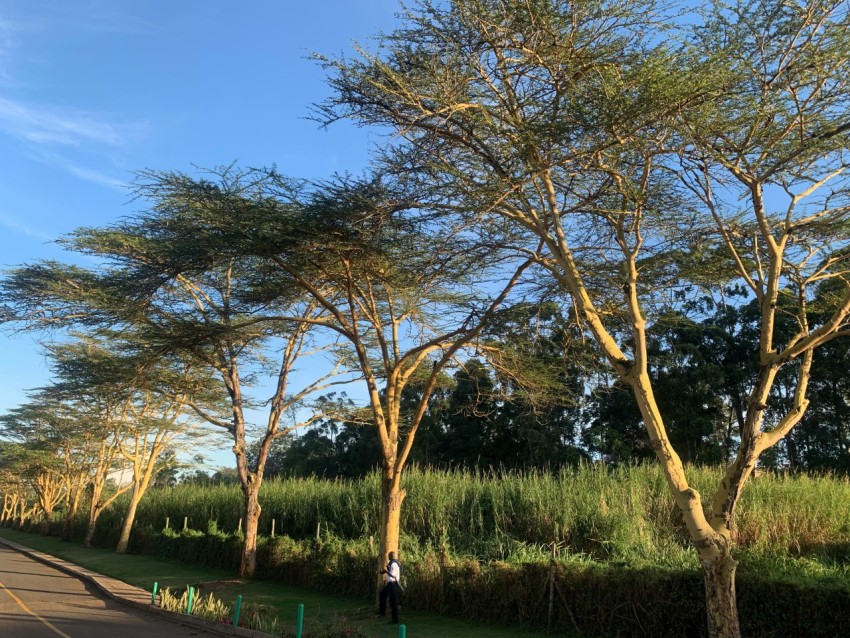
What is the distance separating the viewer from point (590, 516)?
14.5 metres

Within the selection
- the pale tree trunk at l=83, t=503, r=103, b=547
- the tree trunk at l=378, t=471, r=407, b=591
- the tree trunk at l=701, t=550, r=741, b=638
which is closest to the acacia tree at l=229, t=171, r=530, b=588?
the tree trunk at l=378, t=471, r=407, b=591

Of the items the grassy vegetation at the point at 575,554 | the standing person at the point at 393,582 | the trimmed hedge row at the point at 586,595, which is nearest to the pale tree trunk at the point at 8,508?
the grassy vegetation at the point at 575,554

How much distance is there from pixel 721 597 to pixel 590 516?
24.5ft

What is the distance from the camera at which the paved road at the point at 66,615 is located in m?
11.1

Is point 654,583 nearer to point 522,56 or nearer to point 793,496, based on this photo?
point 793,496

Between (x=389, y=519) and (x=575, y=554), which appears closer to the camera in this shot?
(x=389, y=519)

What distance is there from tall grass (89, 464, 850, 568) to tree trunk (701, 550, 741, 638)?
378cm

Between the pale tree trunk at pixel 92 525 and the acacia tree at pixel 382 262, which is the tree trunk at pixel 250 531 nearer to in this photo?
the acacia tree at pixel 382 262

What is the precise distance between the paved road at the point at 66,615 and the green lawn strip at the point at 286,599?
Result: 1956mm

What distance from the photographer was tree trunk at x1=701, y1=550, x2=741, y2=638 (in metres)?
7.06

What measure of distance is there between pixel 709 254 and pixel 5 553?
112ft

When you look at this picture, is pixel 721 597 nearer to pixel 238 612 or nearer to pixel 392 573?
pixel 392 573

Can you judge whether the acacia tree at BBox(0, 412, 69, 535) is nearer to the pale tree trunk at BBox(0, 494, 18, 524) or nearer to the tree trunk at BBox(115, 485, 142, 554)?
the tree trunk at BBox(115, 485, 142, 554)

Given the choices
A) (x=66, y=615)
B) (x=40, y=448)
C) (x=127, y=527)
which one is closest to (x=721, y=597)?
(x=66, y=615)
